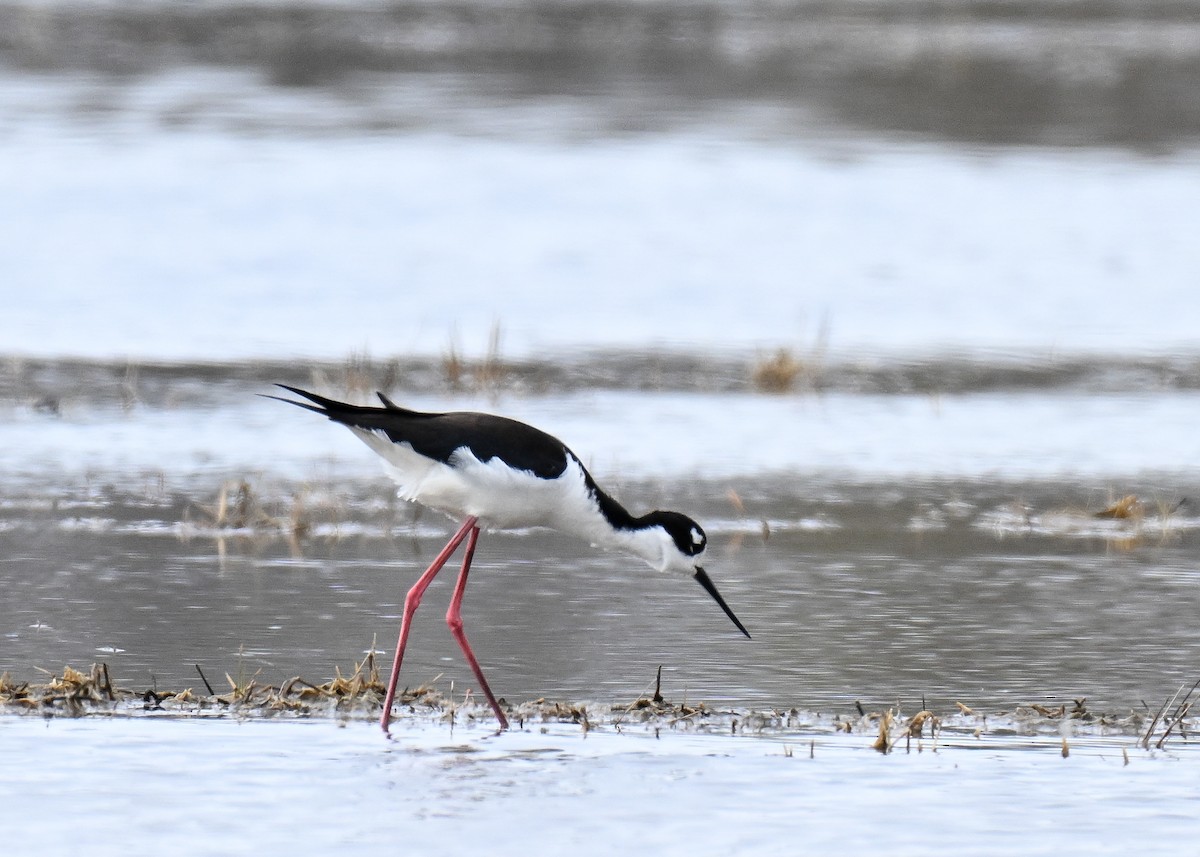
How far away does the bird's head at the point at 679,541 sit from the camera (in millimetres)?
6973

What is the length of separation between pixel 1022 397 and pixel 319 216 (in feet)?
24.5

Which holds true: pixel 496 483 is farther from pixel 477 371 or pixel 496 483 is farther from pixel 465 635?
pixel 477 371

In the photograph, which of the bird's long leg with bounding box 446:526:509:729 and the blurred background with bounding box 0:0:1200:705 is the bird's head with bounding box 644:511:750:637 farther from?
the bird's long leg with bounding box 446:526:509:729

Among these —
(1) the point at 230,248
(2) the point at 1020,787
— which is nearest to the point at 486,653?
(2) the point at 1020,787

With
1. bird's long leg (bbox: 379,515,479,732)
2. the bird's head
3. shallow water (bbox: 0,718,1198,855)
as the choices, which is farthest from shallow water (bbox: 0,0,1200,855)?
the bird's head

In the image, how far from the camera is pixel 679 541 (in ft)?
23.0

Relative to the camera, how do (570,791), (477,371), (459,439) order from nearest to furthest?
(570,791), (459,439), (477,371)

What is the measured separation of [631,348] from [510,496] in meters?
6.58

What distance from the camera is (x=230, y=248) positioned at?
1642cm

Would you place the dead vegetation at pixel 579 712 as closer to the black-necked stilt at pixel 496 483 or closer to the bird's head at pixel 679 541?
the black-necked stilt at pixel 496 483

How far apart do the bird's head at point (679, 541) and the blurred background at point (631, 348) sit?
30 centimetres

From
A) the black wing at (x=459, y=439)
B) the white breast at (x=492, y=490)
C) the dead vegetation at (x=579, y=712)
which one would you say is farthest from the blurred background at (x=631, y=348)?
the black wing at (x=459, y=439)

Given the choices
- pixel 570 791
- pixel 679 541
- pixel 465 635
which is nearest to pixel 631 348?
pixel 465 635

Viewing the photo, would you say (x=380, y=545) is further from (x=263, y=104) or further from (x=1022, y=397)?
(x=263, y=104)
